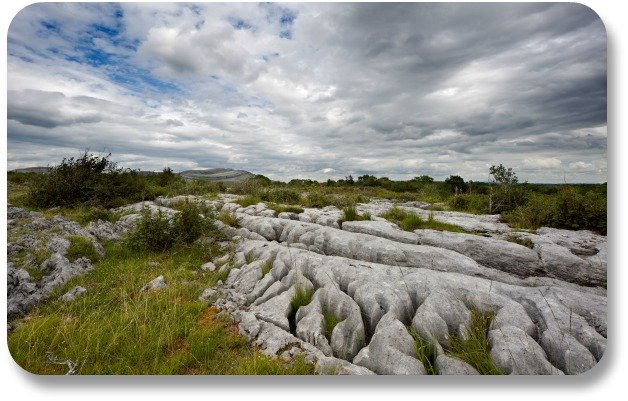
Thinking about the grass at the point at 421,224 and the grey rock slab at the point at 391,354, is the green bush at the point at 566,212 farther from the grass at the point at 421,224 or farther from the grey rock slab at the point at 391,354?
the grey rock slab at the point at 391,354

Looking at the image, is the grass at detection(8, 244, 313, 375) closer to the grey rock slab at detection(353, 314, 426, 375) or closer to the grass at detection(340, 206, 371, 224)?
the grey rock slab at detection(353, 314, 426, 375)

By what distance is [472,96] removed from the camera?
524cm

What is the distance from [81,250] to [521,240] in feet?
26.8

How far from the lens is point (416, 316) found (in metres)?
3.67

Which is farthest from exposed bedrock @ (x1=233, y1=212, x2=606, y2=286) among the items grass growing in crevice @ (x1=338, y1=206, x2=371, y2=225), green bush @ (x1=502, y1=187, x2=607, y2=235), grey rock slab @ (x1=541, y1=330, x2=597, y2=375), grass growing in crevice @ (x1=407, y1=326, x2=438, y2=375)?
grass growing in crevice @ (x1=407, y1=326, x2=438, y2=375)

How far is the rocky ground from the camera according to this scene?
333 centimetres

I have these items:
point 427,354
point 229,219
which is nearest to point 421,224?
point 427,354

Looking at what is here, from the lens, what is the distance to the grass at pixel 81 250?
662 centimetres

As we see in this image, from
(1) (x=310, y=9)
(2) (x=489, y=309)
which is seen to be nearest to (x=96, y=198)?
(1) (x=310, y=9)

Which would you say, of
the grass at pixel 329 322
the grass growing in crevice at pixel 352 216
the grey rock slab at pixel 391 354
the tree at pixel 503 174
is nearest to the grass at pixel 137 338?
the grass at pixel 329 322

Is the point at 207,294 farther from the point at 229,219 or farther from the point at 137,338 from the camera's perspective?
the point at 229,219

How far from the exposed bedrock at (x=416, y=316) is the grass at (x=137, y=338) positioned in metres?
0.31

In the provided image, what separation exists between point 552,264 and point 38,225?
35.2ft

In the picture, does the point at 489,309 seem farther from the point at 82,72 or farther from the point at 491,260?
the point at 82,72
